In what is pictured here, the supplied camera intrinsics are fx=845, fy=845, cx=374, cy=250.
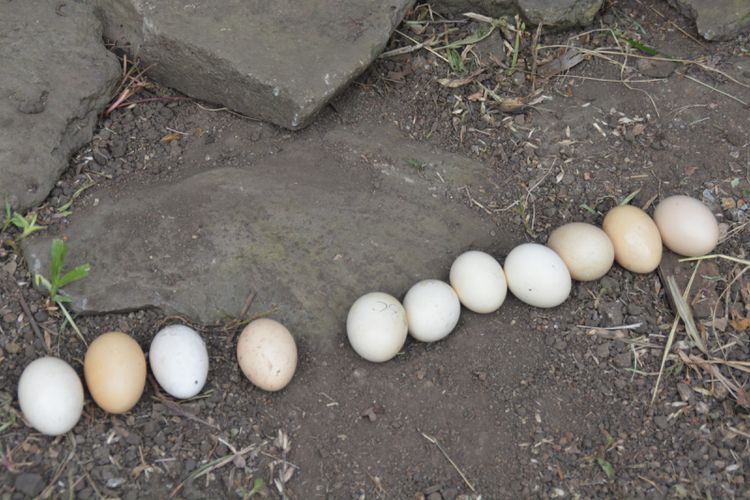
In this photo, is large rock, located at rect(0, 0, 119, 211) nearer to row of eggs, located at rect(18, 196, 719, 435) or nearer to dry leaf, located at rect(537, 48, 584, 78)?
row of eggs, located at rect(18, 196, 719, 435)

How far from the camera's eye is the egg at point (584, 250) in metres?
2.88

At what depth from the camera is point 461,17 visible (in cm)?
362

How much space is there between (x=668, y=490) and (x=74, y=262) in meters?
2.04

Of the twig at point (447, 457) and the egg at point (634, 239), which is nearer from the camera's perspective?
the twig at point (447, 457)

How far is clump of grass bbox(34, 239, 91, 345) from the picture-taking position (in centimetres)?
267

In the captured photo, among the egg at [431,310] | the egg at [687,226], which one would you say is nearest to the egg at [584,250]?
the egg at [687,226]

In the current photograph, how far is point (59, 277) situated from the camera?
108 inches

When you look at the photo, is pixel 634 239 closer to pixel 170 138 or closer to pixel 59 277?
pixel 170 138

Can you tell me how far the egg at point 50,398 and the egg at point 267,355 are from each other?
501mm

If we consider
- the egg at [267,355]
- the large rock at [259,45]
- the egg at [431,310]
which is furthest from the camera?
the large rock at [259,45]

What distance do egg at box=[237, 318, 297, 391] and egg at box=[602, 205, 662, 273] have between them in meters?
1.20

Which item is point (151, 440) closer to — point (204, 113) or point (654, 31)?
point (204, 113)

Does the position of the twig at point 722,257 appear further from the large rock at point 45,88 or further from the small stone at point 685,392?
the large rock at point 45,88

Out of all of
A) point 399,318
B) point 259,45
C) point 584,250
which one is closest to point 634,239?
point 584,250
